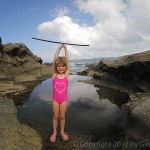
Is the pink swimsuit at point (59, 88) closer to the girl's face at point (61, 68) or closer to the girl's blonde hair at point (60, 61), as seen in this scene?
the girl's face at point (61, 68)

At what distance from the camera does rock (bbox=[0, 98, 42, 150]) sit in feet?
27.9

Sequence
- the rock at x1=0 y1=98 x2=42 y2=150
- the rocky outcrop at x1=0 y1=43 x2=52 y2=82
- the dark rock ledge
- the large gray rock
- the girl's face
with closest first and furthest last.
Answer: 1. the dark rock ledge
2. the rock at x1=0 y1=98 x2=42 y2=150
3. the girl's face
4. the large gray rock
5. the rocky outcrop at x1=0 y1=43 x2=52 y2=82

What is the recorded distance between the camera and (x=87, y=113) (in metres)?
16.5

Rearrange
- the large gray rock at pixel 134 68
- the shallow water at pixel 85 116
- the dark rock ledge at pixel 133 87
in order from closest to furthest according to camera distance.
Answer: the dark rock ledge at pixel 133 87 < the shallow water at pixel 85 116 < the large gray rock at pixel 134 68

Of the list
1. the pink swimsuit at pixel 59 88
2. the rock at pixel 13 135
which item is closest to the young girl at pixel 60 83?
the pink swimsuit at pixel 59 88

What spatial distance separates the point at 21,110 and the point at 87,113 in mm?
5160

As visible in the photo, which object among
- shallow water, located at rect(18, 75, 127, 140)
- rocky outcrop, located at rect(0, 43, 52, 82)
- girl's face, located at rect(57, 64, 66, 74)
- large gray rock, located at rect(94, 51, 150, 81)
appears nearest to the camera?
girl's face, located at rect(57, 64, 66, 74)

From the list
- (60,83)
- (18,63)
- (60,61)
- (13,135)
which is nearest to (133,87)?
(60,83)

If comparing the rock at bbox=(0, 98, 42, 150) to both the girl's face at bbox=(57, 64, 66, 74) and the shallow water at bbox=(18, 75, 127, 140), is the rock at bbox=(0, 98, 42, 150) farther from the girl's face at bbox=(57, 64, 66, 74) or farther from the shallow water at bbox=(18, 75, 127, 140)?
the girl's face at bbox=(57, 64, 66, 74)

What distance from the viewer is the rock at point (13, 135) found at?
8519mm

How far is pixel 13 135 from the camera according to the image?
8930 mm

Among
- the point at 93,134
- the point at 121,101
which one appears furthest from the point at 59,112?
the point at 121,101

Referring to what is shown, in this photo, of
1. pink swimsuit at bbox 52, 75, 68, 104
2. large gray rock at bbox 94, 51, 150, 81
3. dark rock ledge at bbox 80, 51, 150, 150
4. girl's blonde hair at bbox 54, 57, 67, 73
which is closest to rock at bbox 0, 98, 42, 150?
pink swimsuit at bbox 52, 75, 68, 104

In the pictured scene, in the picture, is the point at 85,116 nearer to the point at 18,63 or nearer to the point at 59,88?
the point at 59,88
